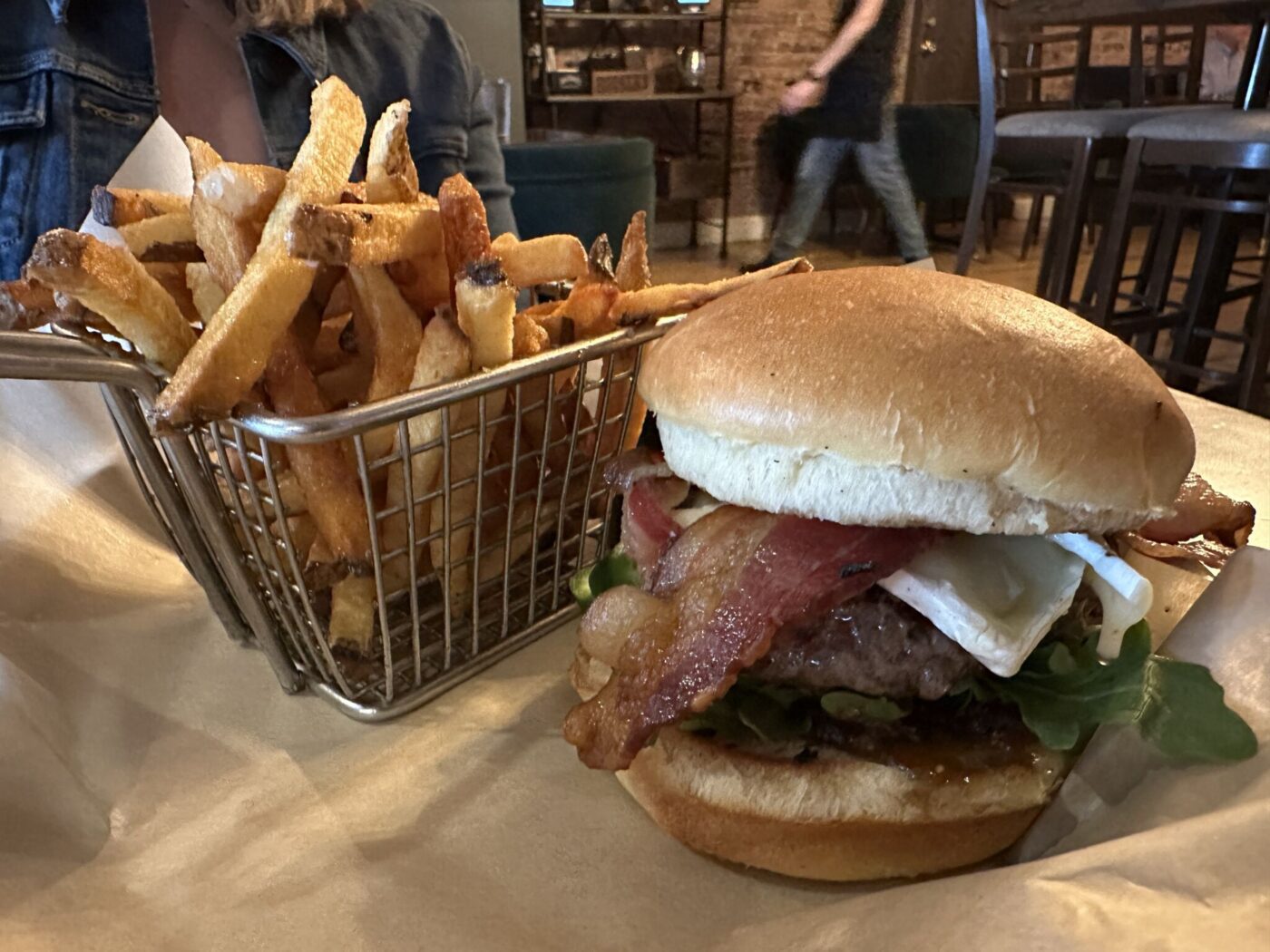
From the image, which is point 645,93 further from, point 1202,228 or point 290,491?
point 290,491

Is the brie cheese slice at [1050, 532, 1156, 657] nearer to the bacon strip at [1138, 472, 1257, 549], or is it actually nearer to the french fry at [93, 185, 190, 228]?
the bacon strip at [1138, 472, 1257, 549]

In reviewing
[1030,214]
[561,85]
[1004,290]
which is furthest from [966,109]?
[1004,290]

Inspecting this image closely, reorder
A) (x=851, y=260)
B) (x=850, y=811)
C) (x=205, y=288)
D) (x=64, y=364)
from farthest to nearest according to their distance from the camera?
(x=851, y=260) < (x=205, y=288) < (x=850, y=811) < (x=64, y=364)

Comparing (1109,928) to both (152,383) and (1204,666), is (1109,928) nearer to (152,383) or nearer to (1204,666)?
(1204,666)

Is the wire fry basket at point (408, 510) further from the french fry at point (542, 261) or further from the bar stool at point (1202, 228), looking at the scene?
the bar stool at point (1202, 228)

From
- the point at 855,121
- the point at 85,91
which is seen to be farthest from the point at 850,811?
the point at 855,121

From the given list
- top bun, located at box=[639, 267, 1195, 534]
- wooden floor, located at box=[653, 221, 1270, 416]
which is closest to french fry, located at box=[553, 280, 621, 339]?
top bun, located at box=[639, 267, 1195, 534]
